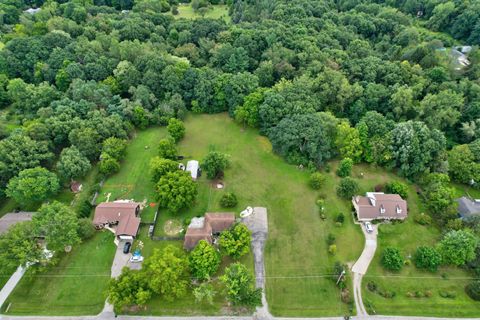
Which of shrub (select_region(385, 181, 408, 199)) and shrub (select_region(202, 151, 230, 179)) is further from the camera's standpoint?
shrub (select_region(202, 151, 230, 179))

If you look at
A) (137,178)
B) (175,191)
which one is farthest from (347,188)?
(137,178)

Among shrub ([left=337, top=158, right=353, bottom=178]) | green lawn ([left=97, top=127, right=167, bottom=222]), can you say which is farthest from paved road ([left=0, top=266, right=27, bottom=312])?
shrub ([left=337, top=158, right=353, bottom=178])

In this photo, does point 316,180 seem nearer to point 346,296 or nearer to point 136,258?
point 346,296

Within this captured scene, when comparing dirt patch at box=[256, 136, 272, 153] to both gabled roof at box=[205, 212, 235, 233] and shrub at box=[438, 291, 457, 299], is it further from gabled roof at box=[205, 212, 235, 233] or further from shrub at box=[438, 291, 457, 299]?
shrub at box=[438, 291, 457, 299]

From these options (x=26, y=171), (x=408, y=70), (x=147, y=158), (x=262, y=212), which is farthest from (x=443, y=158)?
(x=26, y=171)

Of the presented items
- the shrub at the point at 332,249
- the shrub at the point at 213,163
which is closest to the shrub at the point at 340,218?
the shrub at the point at 332,249

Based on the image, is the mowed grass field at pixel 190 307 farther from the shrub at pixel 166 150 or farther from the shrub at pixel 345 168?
the shrub at pixel 345 168
